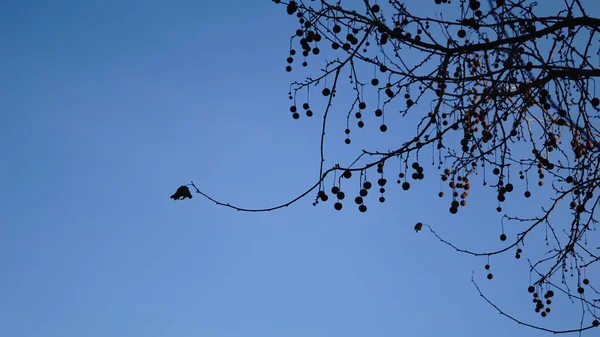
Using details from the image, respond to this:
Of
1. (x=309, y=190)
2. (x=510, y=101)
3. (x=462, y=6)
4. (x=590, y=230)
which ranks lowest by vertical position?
(x=309, y=190)

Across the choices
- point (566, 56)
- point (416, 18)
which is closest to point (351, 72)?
point (416, 18)

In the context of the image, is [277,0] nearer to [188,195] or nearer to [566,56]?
[188,195]

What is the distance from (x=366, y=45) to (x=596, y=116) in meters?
1.54

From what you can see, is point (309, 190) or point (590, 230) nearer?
point (309, 190)

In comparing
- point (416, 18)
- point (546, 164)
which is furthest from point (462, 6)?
point (546, 164)

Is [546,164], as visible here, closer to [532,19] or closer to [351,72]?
[532,19]

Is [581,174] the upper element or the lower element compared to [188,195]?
upper

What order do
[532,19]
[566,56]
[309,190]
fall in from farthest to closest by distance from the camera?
[566,56] < [532,19] < [309,190]

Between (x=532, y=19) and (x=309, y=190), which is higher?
(x=532, y=19)

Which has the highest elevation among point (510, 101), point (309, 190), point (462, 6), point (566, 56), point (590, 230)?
point (462, 6)

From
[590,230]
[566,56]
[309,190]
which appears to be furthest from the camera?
[590,230]

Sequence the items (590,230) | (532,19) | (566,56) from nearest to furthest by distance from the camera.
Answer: (532,19) < (566,56) < (590,230)

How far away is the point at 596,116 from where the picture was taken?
12.1 feet

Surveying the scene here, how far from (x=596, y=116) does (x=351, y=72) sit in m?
1.58
